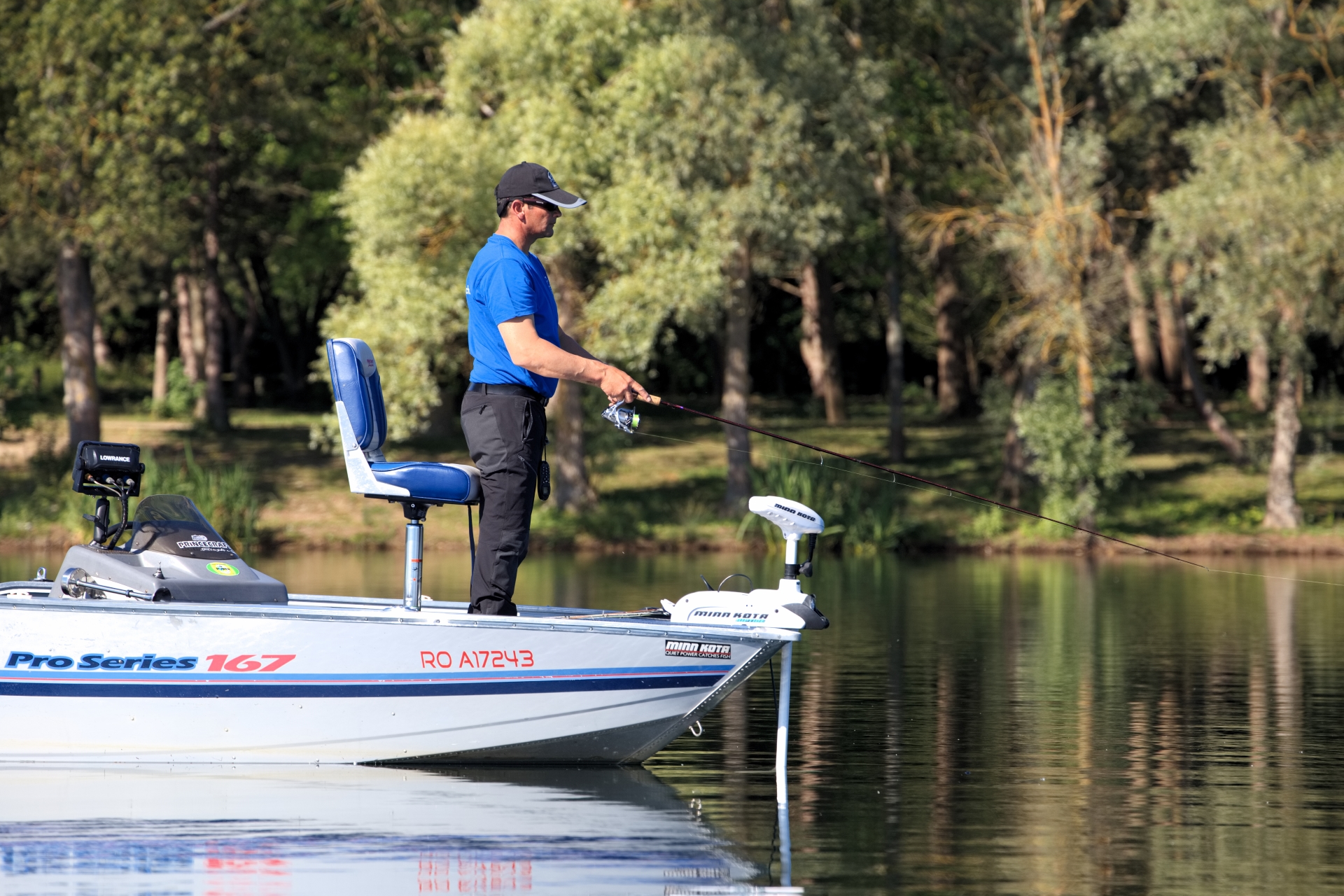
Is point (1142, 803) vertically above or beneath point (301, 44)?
beneath

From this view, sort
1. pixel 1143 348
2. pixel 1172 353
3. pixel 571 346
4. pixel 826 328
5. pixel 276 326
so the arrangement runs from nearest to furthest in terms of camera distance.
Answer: pixel 571 346, pixel 826 328, pixel 1143 348, pixel 1172 353, pixel 276 326

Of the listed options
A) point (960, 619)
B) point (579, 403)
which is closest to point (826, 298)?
point (579, 403)

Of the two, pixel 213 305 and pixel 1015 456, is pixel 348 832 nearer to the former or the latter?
pixel 1015 456

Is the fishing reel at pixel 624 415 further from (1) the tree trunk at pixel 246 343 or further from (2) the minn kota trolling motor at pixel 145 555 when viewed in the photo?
(1) the tree trunk at pixel 246 343

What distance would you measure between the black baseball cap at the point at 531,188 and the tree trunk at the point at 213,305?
2595 cm

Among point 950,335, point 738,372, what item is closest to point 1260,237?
point 738,372

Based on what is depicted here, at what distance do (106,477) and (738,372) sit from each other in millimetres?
20650

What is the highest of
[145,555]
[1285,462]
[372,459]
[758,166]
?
[758,166]

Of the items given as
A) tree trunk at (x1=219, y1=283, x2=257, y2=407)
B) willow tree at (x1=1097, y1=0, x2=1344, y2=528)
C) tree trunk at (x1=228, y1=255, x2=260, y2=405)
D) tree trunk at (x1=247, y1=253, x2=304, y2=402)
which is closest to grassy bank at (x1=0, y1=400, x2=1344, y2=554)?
willow tree at (x1=1097, y1=0, x2=1344, y2=528)

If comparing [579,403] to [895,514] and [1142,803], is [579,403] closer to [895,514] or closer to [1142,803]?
[895,514]

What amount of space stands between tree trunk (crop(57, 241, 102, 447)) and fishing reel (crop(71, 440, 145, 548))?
21.3m

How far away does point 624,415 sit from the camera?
8047 millimetres

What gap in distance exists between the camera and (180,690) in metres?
8.17

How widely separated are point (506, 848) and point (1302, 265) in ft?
70.2
